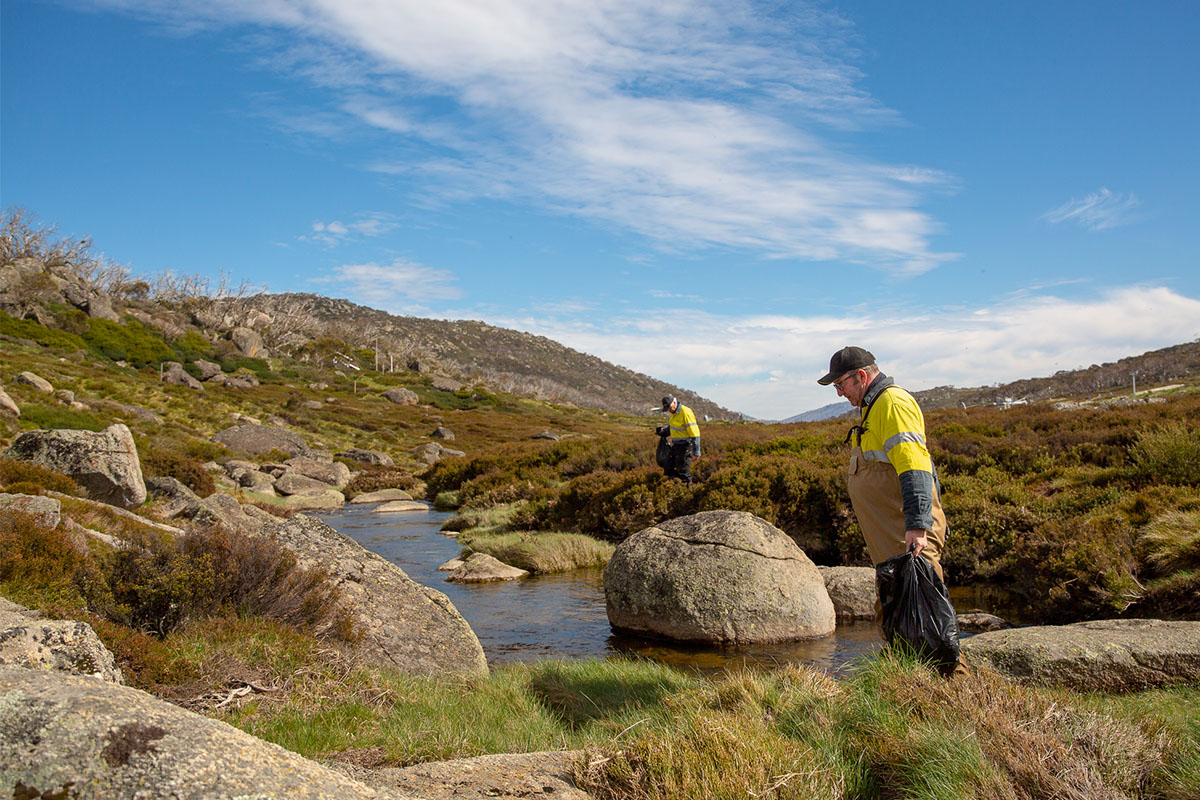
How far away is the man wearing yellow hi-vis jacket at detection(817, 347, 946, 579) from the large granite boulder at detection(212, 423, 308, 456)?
3539 cm

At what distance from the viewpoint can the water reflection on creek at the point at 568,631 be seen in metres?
→ 8.30

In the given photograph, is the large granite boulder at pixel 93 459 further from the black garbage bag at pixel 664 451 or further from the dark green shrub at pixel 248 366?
the dark green shrub at pixel 248 366

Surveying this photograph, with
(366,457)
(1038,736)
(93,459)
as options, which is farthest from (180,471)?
(1038,736)

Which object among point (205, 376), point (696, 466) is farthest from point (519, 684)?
point (205, 376)

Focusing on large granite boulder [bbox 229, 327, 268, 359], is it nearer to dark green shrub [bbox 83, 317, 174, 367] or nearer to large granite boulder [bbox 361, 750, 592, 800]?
dark green shrub [bbox 83, 317, 174, 367]

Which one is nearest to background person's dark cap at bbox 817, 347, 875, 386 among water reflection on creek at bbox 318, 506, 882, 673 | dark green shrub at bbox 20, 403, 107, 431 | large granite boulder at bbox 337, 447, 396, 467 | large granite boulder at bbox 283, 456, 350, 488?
water reflection on creek at bbox 318, 506, 882, 673

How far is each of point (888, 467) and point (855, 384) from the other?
68 cm

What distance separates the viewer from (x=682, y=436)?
53.1 feet

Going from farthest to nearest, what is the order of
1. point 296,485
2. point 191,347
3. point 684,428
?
point 191,347
point 296,485
point 684,428

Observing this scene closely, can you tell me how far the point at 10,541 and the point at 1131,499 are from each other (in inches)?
540

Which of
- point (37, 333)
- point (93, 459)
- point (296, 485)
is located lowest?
point (296, 485)

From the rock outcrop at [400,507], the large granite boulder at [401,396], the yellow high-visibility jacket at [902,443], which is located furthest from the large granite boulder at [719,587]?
Answer: the large granite boulder at [401,396]

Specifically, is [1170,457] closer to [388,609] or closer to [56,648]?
[388,609]

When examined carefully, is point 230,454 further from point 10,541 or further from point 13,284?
point 13,284
